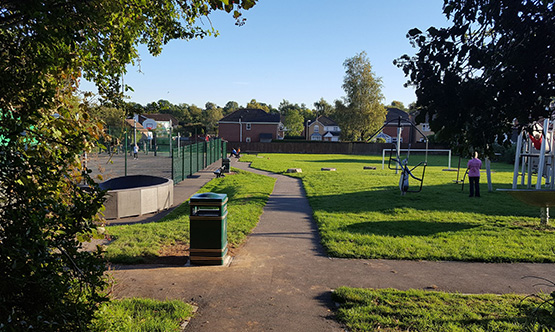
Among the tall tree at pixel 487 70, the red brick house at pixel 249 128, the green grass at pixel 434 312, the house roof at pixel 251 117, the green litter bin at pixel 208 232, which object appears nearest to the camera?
the tall tree at pixel 487 70

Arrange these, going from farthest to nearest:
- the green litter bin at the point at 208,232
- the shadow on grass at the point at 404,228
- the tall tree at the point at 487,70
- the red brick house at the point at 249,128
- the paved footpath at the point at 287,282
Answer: the red brick house at the point at 249,128 < the shadow on grass at the point at 404,228 < the green litter bin at the point at 208,232 < the paved footpath at the point at 287,282 < the tall tree at the point at 487,70

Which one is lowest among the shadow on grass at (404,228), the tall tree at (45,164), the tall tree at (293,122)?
the shadow on grass at (404,228)

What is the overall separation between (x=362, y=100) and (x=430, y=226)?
52253 millimetres

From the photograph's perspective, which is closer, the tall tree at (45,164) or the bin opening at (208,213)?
the tall tree at (45,164)

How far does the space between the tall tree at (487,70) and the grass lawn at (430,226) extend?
4463 mm

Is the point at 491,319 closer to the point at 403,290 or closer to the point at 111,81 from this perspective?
the point at 403,290

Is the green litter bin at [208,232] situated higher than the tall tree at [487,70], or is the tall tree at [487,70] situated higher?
the tall tree at [487,70]

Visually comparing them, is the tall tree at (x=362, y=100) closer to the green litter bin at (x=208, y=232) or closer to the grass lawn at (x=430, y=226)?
the grass lawn at (x=430, y=226)

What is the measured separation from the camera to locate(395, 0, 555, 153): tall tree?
3117 mm

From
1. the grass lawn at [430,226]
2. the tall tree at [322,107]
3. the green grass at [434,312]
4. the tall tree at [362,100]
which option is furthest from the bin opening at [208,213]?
the tall tree at [322,107]

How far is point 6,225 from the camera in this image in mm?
2602

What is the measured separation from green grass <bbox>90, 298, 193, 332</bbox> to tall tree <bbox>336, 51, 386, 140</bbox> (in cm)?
5741

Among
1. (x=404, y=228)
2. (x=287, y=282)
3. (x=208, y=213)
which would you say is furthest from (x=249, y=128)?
(x=287, y=282)

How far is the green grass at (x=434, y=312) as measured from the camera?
4402 millimetres
